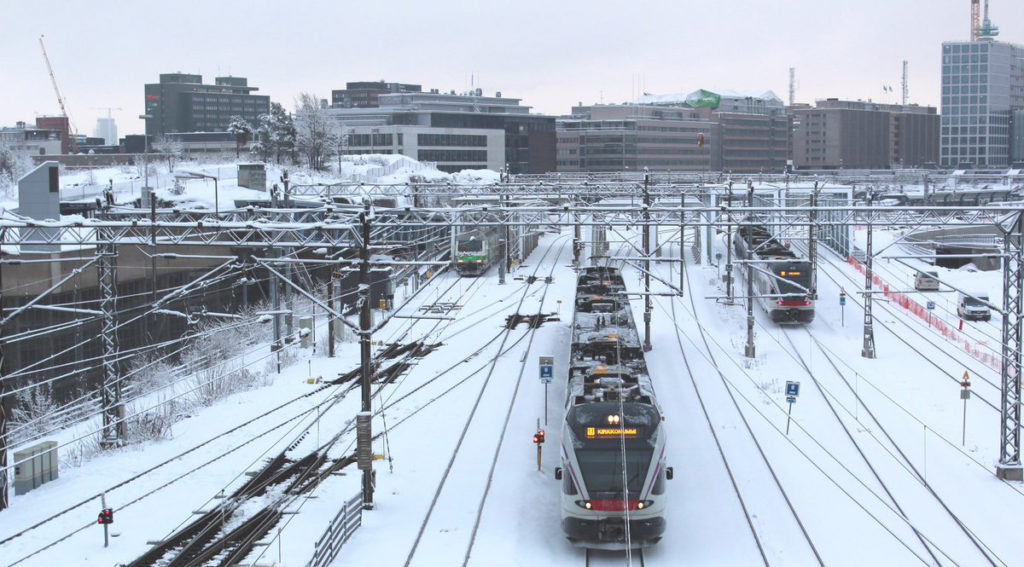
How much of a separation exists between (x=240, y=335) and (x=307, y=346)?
143 inches

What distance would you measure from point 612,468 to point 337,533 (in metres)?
4.74

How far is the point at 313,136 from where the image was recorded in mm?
81562

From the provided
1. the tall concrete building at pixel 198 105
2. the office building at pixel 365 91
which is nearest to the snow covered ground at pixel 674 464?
the office building at pixel 365 91

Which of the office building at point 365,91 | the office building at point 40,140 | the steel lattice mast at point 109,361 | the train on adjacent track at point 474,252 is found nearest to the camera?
the steel lattice mast at point 109,361

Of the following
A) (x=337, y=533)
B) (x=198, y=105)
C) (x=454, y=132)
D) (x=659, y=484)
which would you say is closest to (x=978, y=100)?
(x=454, y=132)

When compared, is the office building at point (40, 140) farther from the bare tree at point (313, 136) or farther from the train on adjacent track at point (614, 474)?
the train on adjacent track at point (614, 474)

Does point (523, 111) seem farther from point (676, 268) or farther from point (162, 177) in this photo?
point (676, 268)

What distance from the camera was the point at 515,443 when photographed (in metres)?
24.0

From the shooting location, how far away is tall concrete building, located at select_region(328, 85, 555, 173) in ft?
331

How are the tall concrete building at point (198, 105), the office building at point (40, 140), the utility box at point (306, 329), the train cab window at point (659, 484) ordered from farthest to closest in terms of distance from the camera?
the tall concrete building at point (198, 105), the office building at point (40, 140), the utility box at point (306, 329), the train cab window at point (659, 484)

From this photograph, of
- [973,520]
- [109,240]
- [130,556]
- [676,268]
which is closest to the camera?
[130,556]

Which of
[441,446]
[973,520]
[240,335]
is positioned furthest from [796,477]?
[240,335]

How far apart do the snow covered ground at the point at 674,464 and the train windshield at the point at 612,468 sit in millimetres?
1513

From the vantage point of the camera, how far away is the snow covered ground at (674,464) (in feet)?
57.5
